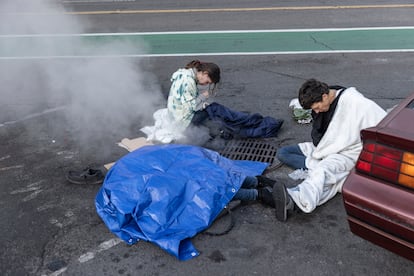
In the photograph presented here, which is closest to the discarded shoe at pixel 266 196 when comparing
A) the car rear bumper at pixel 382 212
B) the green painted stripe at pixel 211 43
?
the car rear bumper at pixel 382 212

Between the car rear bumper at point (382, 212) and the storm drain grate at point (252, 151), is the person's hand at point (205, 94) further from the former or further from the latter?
the car rear bumper at point (382, 212)

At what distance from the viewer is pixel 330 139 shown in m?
3.46

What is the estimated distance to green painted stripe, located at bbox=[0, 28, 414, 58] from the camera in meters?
7.33

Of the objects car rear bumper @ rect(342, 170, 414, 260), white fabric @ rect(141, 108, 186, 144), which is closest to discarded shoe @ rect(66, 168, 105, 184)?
white fabric @ rect(141, 108, 186, 144)

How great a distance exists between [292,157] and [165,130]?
51.4 inches

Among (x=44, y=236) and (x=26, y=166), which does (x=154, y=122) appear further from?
(x=44, y=236)

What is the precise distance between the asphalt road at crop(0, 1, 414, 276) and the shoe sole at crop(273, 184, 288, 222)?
0.07 meters

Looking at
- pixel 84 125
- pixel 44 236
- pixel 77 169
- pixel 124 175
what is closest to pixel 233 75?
pixel 84 125

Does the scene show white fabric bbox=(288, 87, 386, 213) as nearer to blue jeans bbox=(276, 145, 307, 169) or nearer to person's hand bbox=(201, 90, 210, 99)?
blue jeans bbox=(276, 145, 307, 169)

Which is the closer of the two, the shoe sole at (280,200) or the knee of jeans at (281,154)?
the shoe sole at (280,200)

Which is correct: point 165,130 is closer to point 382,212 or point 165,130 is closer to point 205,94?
point 205,94

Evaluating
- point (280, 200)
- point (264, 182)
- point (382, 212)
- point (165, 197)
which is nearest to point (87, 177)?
point (165, 197)

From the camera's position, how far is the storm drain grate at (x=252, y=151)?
161 inches

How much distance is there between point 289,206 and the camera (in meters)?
3.20
